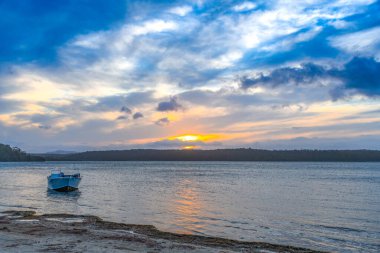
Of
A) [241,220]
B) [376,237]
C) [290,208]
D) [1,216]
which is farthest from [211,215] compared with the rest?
[1,216]

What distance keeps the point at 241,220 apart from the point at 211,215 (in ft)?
10.7

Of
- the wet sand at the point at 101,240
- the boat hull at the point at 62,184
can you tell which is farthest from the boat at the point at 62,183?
the wet sand at the point at 101,240

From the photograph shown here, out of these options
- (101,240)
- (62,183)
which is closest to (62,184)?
(62,183)

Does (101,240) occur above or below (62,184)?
below

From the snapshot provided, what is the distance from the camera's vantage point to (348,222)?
2795 cm

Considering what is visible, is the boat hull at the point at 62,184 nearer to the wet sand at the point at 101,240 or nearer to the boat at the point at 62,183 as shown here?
the boat at the point at 62,183

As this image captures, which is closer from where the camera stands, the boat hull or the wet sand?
the wet sand

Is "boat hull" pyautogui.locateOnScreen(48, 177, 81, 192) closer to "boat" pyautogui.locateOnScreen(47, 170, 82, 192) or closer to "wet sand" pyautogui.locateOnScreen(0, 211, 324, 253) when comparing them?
"boat" pyautogui.locateOnScreen(47, 170, 82, 192)

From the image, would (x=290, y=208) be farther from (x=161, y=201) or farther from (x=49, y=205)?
(x=49, y=205)

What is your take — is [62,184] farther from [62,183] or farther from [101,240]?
[101,240]

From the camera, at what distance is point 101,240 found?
18.8 meters

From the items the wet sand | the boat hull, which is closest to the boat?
the boat hull

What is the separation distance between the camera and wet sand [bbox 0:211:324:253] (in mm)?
16891

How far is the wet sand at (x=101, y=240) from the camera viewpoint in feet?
55.4
